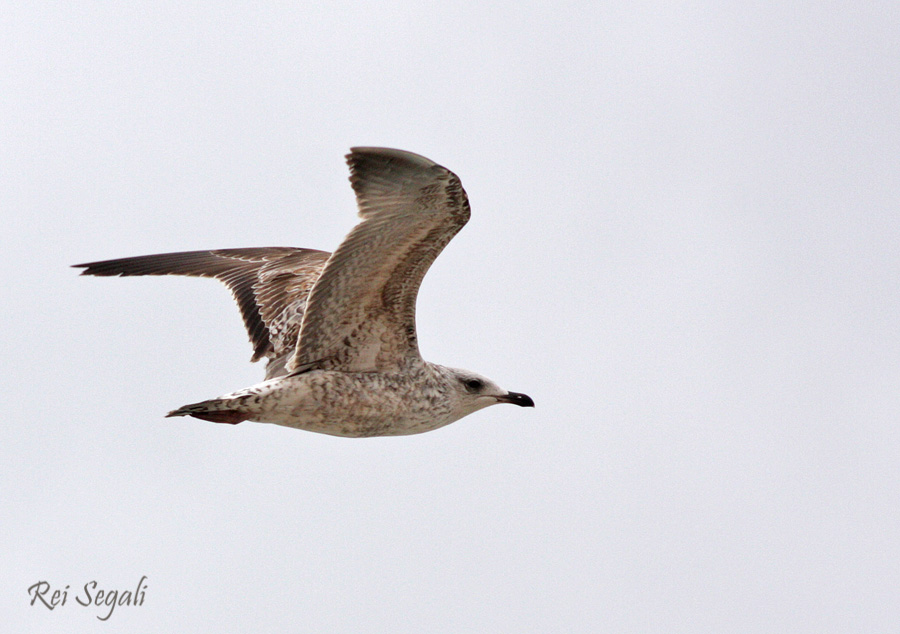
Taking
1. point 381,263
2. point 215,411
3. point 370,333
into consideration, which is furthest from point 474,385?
point 215,411

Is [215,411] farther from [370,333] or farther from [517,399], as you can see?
[517,399]

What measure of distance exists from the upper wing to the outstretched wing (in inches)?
40.0

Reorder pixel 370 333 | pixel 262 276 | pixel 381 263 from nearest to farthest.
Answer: pixel 381 263 < pixel 370 333 < pixel 262 276

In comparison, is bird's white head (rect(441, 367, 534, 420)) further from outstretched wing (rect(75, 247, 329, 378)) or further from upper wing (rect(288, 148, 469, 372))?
outstretched wing (rect(75, 247, 329, 378))

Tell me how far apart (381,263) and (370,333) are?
0.89 m

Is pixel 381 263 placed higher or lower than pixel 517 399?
higher

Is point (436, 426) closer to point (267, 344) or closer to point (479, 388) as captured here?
point (479, 388)

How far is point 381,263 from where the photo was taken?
1065 centimetres

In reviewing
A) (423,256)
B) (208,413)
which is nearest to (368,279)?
(423,256)

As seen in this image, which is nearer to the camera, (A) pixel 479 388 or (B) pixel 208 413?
(B) pixel 208 413

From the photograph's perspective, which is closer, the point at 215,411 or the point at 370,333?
the point at 215,411

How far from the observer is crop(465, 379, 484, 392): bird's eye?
1212 cm

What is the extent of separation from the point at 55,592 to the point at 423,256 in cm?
467

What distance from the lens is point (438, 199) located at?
10.1 meters
